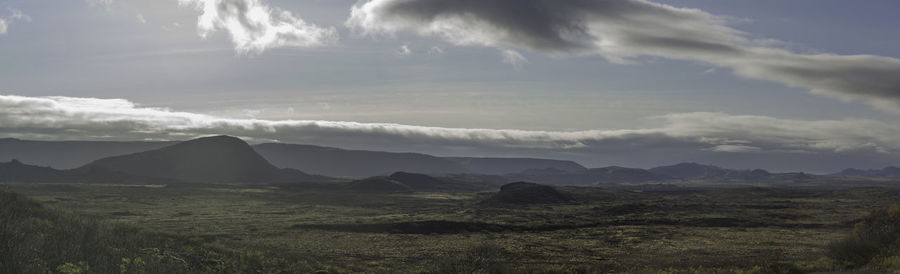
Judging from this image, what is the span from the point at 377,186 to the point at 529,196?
7403 cm

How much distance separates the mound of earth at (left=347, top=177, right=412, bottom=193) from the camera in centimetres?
17610

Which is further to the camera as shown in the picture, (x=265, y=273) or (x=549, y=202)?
(x=549, y=202)

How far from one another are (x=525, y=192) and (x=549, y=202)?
807cm

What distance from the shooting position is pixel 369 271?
29.0 metres

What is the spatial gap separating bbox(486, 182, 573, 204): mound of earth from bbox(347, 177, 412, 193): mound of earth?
5612cm

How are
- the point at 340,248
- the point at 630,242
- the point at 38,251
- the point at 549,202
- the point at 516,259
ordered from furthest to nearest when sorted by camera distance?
the point at 549,202 < the point at 630,242 < the point at 340,248 < the point at 516,259 < the point at 38,251

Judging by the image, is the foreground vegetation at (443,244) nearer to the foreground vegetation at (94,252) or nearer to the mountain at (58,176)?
the foreground vegetation at (94,252)

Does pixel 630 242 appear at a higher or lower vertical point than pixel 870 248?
lower

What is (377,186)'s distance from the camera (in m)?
182

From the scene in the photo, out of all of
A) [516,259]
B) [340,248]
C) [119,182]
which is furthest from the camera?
[119,182]

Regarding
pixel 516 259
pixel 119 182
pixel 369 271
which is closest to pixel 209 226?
pixel 369 271

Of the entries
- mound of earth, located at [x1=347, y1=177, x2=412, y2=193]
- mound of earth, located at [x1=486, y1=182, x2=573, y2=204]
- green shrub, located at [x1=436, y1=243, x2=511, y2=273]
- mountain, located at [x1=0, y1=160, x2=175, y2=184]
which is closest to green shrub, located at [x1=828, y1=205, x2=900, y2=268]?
green shrub, located at [x1=436, y1=243, x2=511, y2=273]

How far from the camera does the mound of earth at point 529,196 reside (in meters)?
123

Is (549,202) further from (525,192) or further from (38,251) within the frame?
(38,251)
